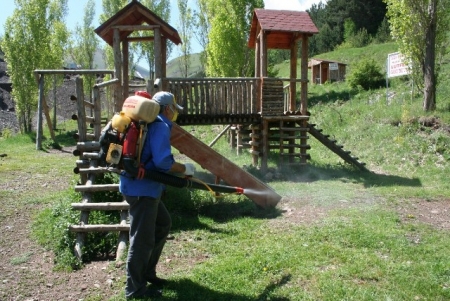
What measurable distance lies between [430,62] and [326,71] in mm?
16526

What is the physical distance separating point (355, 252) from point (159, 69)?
6687mm

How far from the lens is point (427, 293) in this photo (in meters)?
5.01

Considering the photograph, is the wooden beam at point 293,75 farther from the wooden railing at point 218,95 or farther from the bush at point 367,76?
the bush at point 367,76

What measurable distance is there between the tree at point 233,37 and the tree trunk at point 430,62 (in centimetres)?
907

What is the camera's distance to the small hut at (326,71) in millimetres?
30987

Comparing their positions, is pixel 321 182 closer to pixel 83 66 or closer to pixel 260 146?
pixel 260 146

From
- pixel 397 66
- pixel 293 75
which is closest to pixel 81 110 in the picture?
pixel 293 75

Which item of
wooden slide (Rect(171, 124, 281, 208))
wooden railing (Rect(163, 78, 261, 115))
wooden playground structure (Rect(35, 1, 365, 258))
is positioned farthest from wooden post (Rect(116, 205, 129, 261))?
wooden railing (Rect(163, 78, 261, 115))

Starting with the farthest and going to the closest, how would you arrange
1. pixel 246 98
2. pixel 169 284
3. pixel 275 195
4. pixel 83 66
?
pixel 83 66 → pixel 246 98 → pixel 275 195 → pixel 169 284

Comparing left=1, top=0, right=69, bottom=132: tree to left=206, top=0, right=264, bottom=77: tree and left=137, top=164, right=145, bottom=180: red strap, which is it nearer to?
left=206, top=0, right=264, bottom=77: tree

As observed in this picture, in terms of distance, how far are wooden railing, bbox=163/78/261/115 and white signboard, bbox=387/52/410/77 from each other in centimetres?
729

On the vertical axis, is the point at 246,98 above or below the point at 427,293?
above

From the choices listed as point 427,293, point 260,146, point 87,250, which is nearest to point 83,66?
point 260,146

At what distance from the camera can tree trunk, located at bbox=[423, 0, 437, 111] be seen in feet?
50.9
